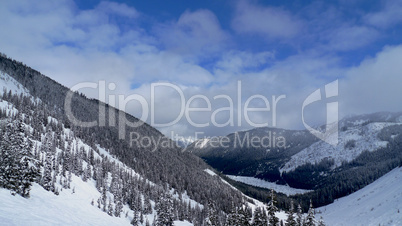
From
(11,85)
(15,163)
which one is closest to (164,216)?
(15,163)

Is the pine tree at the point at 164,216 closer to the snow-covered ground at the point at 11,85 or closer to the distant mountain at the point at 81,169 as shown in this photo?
the distant mountain at the point at 81,169

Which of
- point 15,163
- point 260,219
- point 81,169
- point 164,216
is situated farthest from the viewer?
point 81,169

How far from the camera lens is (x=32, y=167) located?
3916 centimetres

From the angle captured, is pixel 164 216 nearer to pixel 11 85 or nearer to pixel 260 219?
pixel 260 219

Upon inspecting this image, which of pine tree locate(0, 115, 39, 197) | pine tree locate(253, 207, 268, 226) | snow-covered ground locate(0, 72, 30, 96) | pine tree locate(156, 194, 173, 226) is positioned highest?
snow-covered ground locate(0, 72, 30, 96)

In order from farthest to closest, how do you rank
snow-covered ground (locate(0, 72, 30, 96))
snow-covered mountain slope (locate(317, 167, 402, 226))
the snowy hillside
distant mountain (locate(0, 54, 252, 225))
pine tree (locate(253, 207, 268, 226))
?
snow-covered ground (locate(0, 72, 30, 96)) < the snowy hillside < snow-covered mountain slope (locate(317, 167, 402, 226)) < pine tree (locate(253, 207, 268, 226)) < distant mountain (locate(0, 54, 252, 225))

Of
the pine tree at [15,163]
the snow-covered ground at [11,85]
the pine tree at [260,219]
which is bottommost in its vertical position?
the pine tree at [260,219]

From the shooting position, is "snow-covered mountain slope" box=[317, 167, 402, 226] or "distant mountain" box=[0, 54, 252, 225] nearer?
"distant mountain" box=[0, 54, 252, 225]

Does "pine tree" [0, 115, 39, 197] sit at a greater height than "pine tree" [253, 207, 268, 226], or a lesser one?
greater

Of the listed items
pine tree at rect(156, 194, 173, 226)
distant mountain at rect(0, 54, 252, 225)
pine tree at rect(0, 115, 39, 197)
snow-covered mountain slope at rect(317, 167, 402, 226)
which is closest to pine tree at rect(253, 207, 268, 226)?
distant mountain at rect(0, 54, 252, 225)

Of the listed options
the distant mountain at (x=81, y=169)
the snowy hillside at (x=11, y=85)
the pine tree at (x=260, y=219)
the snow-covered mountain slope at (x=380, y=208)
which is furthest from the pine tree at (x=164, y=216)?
the snowy hillside at (x=11, y=85)

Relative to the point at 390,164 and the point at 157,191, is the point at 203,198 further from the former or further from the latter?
the point at 390,164

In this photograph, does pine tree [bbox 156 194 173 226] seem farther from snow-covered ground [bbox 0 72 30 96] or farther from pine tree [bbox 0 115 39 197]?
snow-covered ground [bbox 0 72 30 96]

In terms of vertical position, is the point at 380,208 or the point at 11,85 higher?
the point at 11,85
